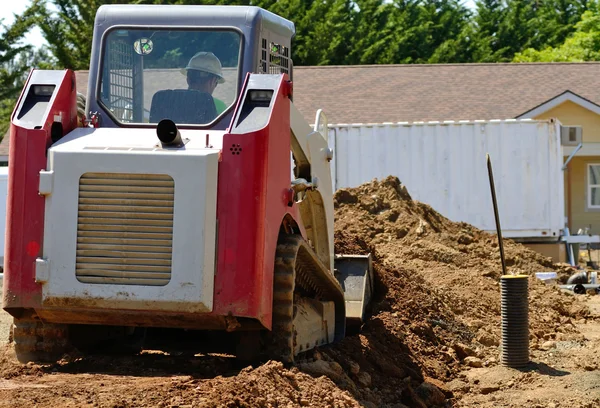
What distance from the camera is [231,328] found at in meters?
6.82

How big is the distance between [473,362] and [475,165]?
1182cm

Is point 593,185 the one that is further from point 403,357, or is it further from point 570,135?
point 403,357

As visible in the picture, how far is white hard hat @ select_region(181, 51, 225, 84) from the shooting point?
299 inches

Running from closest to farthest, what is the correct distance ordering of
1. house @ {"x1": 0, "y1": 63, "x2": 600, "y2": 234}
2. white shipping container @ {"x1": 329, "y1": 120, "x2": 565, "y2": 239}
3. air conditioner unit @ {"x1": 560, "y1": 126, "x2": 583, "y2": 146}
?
1. white shipping container @ {"x1": 329, "y1": 120, "x2": 565, "y2": 239}
2. air conditioner unit @ {"x1": 560, "y1": 126, "x2": 583, "y2": 146}
3. house @ {"x1": 0, "y1": 63, "x2": 600, "y2": 234}

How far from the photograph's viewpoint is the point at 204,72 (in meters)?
7.59

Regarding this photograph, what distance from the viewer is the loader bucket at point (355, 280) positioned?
10109 mm

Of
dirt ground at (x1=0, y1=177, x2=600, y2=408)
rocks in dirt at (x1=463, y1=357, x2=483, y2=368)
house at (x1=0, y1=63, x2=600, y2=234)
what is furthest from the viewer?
house at (x1=0, y1=63, x2=600, y2=234)

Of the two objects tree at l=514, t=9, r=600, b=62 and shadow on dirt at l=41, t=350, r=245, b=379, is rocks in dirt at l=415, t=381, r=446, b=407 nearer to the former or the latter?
shadow on dirt at l=41, t=350, r=245, b=379

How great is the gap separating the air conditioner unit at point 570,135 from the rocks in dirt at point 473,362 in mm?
12468

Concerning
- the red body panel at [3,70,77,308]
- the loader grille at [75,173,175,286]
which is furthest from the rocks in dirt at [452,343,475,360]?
the red body panel at [3,70,77,308]

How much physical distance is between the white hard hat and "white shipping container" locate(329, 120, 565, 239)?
1399 cm

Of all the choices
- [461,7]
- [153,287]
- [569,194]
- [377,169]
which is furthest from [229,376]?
[461,7]

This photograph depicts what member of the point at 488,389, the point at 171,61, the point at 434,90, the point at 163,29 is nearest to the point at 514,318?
the point at 488,389

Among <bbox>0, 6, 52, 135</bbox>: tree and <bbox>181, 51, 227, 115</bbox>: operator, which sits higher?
<bbox>0, 6, 52, 135</bbox>: tree
